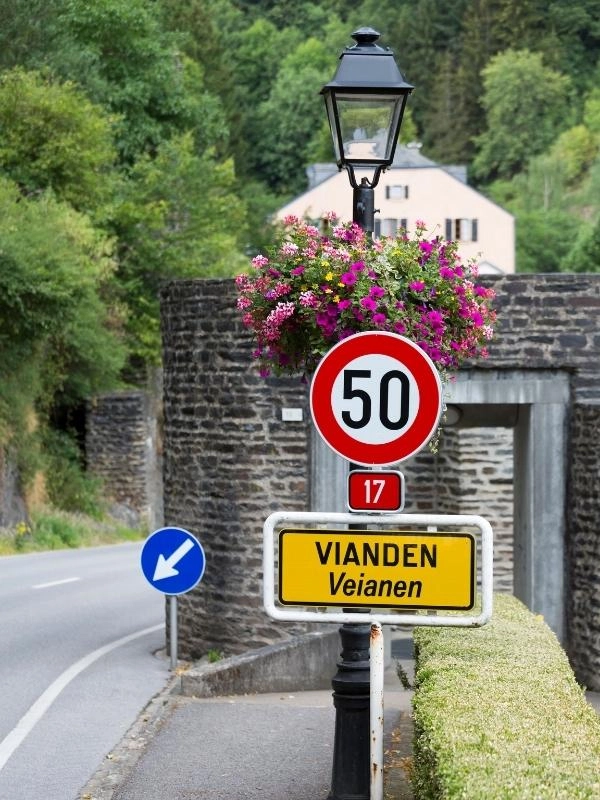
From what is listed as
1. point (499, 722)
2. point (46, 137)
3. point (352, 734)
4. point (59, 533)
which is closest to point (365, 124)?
point (352, 734)

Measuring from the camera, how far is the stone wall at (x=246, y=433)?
15602 mm

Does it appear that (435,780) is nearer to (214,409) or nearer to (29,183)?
(214,409)

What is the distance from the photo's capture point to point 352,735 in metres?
8.73

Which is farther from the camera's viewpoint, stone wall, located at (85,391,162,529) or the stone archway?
stone wall, located at (85,391,162,529)

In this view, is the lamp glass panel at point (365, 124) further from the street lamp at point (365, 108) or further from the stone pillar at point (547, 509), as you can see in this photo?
the stone pillar at point (547, 509)

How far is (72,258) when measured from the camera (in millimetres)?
32531

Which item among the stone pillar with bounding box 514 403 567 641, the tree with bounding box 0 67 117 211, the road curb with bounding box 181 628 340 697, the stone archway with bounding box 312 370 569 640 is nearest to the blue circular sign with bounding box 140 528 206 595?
the road curb with bounding box 181 628 340 697

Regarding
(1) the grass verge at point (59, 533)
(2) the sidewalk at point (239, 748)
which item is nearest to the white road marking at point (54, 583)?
(1) the grass verge at point (59, 533)

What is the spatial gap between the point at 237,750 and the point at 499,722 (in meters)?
4.73

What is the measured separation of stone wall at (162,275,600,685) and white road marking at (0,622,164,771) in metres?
1.12

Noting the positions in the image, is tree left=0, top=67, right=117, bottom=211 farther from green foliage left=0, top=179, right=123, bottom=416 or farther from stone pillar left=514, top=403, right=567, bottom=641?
stone pillar left=514, top=403, right=567, bottom=641

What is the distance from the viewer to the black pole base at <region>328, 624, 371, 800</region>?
28.6 ft

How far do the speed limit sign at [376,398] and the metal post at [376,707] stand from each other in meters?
0.80

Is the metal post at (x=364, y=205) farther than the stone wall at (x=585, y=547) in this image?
No
